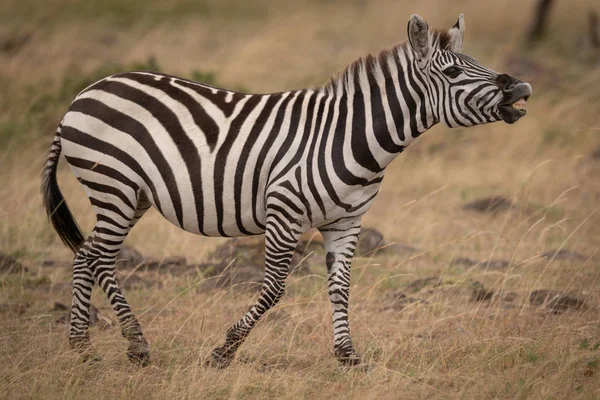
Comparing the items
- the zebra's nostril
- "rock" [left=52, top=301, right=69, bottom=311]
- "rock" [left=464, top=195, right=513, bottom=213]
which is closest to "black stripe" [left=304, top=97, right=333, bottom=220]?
the zebra's nostril

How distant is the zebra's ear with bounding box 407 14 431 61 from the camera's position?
5508 mm

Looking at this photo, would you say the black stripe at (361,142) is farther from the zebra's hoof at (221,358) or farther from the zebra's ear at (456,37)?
the zebra's hoof at (221,358)

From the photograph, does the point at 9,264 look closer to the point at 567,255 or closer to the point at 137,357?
the point at 137,357

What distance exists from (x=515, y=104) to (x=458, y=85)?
1.27 feet

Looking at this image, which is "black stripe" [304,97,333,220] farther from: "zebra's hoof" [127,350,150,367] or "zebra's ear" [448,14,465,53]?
"zebra's hoof" [127,350,150,367]

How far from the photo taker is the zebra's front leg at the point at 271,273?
18.4ft

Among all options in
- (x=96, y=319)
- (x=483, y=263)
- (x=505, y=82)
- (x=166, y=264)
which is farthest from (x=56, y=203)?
(x=483, y=263)

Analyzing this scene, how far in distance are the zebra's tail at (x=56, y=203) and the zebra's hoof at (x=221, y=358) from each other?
146 centimetres

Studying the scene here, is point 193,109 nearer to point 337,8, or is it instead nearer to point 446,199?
point 446,199

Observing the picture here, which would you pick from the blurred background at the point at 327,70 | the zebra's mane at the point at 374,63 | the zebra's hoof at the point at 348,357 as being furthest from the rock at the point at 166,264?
the zebra's mane at the point at 374,63

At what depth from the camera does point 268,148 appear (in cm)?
573

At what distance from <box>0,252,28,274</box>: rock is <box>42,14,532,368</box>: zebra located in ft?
6.32

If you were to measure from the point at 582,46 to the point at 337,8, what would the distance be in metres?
6.71

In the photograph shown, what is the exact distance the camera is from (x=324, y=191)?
5586mm
